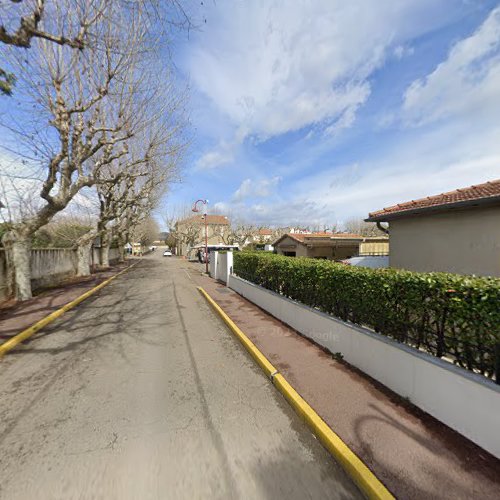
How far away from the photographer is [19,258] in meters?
8.87

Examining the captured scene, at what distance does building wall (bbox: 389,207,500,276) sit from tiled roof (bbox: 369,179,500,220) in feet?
1.05

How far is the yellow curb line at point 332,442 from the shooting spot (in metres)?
2.17

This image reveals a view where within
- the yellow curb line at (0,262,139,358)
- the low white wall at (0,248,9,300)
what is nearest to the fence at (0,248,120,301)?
the low white wall at (0,248,9,300)

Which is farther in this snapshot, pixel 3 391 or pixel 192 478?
pixel 3 391

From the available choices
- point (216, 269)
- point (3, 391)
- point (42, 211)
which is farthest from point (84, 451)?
point (216, 269)

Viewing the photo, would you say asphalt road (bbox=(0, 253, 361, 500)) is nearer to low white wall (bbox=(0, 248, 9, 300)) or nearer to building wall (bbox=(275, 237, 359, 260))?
low white wall (bbox=(0, 248, 9, 300))

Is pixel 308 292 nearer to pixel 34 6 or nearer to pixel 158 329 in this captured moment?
pixel 158 329

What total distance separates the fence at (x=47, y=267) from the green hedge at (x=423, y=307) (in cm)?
1003

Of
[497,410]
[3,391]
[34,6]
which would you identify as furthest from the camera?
[34,6]

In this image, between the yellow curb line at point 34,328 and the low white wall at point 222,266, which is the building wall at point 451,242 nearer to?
the low white wall at point 222,266

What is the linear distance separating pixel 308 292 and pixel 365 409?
286cm

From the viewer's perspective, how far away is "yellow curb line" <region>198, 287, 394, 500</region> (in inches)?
85.6

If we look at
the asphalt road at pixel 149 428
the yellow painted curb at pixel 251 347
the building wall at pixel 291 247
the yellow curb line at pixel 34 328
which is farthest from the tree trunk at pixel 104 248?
the asphalt road at pixel 149 428

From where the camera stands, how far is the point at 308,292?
5.88 metres
